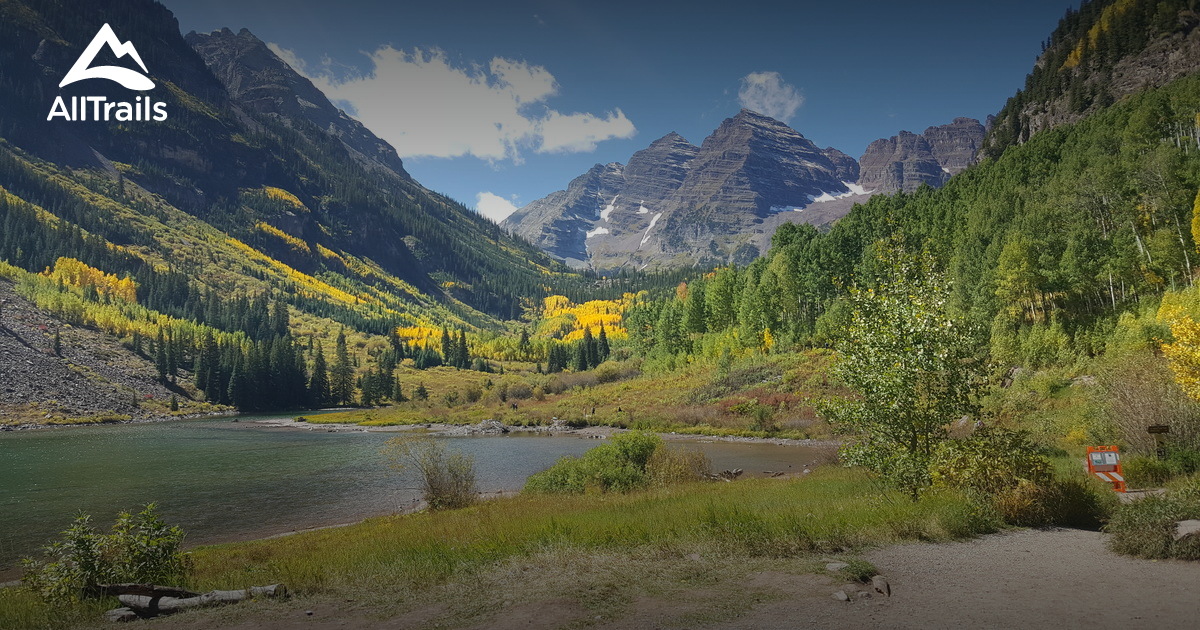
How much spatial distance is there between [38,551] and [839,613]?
32.3 m

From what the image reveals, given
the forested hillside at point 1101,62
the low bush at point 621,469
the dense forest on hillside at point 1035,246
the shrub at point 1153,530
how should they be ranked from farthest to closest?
the forested hillside at point 1101,62, the dense forest on hillside at point 1035,246, the low bush at point 621,469, the shrub at point 1153,530

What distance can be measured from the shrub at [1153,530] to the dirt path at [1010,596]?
0.35 m

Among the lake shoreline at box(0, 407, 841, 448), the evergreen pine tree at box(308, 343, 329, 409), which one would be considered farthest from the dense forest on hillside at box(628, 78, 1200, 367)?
the evergreen pine tree at box(308, 343, 329, 409)

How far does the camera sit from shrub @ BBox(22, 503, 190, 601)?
12.8 meters

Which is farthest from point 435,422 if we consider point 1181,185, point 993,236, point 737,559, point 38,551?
point 1181,185

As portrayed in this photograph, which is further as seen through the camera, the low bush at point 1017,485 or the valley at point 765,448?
the low bush at point 1017,485

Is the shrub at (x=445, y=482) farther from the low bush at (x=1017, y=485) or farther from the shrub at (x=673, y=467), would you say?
the low bush at (x=1017, y=485)

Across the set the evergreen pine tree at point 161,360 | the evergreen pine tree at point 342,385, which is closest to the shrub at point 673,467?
the evergreen pine tree at point 342,385

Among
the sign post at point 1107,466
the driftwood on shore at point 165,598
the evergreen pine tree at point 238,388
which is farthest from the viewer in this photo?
the evergreen pine tree at point 238,388

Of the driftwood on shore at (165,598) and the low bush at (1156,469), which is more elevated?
the driftwood on shore at (165,598)

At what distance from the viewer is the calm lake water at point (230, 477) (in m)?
31.9

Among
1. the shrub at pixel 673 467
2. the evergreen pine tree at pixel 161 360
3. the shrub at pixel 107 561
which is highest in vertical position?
the evergreen pine tree at pixel 161 360

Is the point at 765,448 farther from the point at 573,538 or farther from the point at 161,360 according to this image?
the point at 161,360

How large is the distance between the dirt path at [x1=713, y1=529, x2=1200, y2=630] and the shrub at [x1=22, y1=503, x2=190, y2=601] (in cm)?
1370
